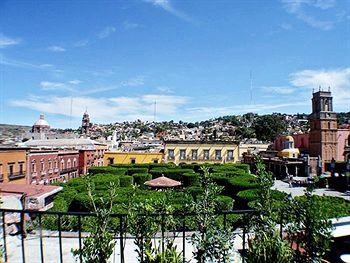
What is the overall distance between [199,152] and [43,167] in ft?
69.4

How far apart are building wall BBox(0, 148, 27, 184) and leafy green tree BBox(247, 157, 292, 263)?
24.3 meters

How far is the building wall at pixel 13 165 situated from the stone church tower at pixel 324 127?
3939 centimetres

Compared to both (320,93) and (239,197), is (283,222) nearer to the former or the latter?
(239,197)

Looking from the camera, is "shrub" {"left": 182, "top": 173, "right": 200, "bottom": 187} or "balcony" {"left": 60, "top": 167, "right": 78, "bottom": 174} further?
"balcony" {"left": 60, "top": 167, "right": 78, "bottom": 174}

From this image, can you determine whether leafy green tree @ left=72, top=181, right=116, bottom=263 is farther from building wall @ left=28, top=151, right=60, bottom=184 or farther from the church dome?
the church dome

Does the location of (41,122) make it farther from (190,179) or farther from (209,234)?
(209,234)

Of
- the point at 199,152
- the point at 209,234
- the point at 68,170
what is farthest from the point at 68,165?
the point at 209,234

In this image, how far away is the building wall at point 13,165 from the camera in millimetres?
23188

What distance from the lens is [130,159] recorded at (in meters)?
41.7

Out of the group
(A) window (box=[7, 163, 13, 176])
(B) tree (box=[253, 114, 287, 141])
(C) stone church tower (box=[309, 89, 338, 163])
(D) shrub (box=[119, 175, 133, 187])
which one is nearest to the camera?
(A) window (box=[7, 163, 13, 176])

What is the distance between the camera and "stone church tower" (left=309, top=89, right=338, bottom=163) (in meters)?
44.3

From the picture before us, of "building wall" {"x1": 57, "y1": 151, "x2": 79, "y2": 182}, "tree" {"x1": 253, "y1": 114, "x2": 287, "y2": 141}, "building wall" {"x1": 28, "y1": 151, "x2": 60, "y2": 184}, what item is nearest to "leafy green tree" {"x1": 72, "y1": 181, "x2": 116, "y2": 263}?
"building wall" {"x1": 28, "y1": 151, "x2": 60, "y2": 184}

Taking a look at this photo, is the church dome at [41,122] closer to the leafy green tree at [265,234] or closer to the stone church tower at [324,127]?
the stone church tower at [324,127]

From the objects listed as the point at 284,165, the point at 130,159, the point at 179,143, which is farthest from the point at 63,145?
the point at 284,165
